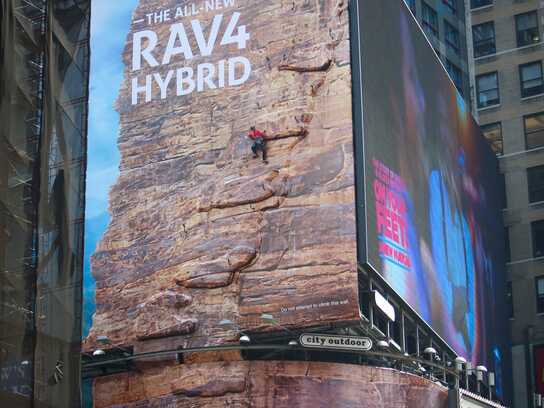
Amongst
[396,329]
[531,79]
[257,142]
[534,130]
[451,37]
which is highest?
[451,37]

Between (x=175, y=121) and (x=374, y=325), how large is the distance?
1142 centimetres

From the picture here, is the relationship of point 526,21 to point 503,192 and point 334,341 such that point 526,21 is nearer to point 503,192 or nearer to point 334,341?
point 503,192

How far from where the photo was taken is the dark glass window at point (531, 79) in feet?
274

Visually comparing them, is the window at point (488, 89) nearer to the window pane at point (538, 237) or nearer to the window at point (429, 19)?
the window at point (429, 19)

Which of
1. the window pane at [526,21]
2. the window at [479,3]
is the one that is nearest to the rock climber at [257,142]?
the window pane at [526,21]

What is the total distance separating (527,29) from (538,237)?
547 inches

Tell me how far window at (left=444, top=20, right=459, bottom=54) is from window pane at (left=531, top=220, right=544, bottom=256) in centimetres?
1258

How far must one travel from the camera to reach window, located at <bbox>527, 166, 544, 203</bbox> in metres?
81.1

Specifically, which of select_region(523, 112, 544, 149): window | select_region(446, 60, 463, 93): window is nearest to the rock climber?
select_region(523, 112, 544, 149): window

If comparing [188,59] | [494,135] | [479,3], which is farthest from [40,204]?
[479,3]

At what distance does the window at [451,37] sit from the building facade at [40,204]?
56.0 m

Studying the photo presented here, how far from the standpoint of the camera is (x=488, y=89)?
8525 cm

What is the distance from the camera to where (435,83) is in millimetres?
64562

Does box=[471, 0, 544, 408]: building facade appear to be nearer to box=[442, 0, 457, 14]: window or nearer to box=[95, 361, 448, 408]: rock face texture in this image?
box=[442, 0, 457, 14]: window
